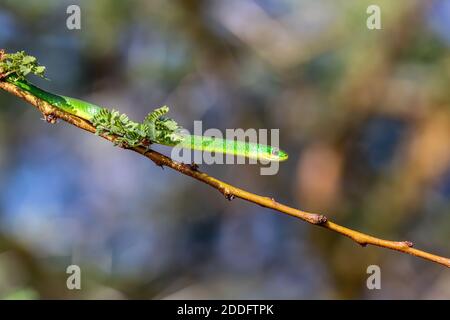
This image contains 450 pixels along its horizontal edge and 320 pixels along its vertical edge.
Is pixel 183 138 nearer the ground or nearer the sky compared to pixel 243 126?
nearer the ground

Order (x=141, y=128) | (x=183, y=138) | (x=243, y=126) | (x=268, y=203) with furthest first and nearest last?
(x=243, y=126) < (x=183, y=138) < (x=141, y=128) < (x=268, y=203)

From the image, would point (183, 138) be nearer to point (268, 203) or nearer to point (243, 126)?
point (268, 203)

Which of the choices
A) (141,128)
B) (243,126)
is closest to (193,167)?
(141,128)

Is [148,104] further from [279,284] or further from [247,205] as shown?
[279,284]

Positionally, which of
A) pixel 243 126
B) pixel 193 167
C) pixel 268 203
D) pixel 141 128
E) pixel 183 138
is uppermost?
pixel 243 126
